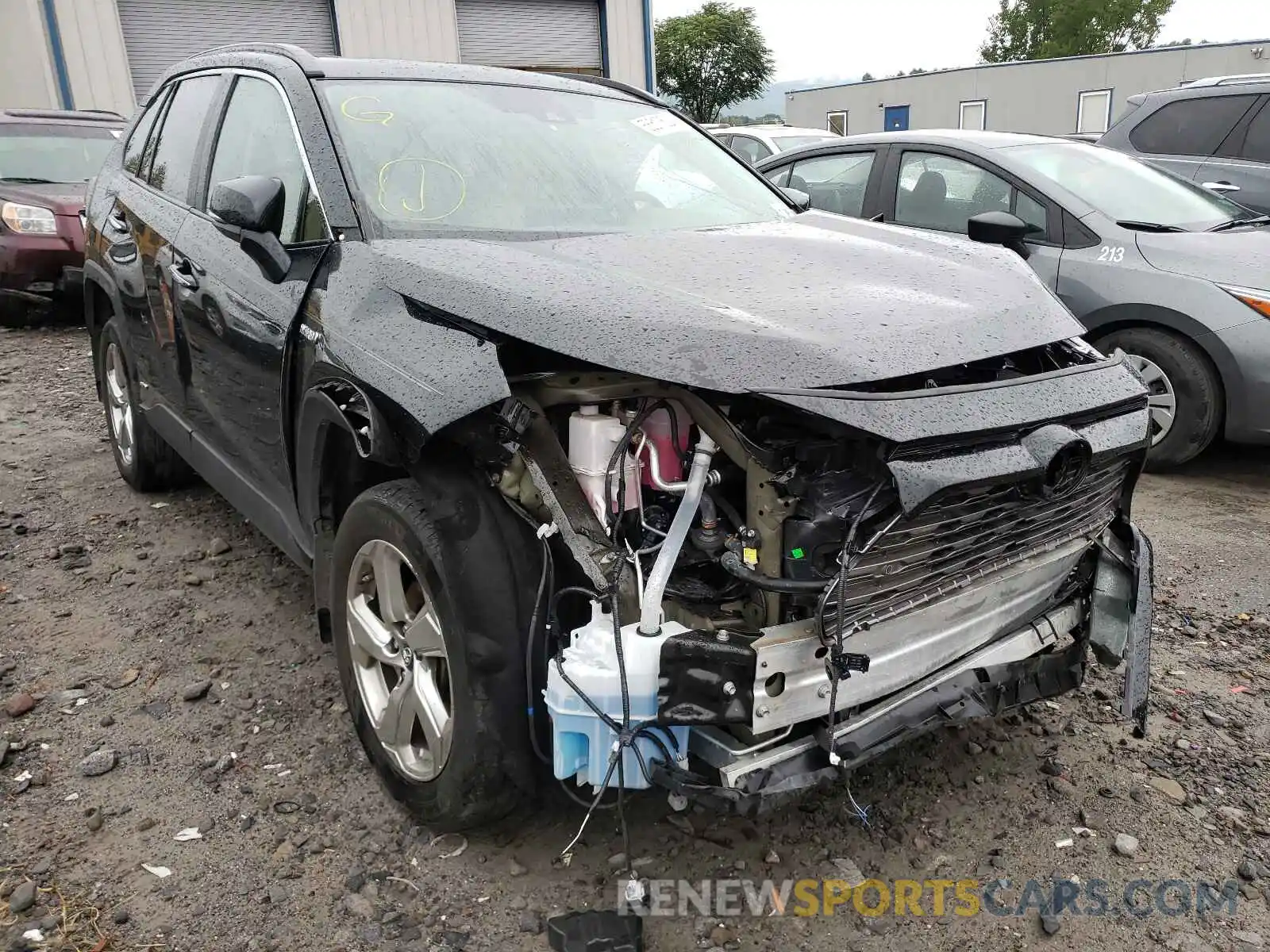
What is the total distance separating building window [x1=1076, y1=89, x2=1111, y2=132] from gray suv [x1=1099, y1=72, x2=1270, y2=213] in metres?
19.0

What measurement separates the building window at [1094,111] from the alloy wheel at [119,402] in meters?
25.5

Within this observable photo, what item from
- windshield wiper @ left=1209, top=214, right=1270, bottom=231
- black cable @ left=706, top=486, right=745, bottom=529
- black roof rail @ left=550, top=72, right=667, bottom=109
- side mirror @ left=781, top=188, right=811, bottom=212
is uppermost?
black roof rail @ left=550, top=72, right=667, bottom=109

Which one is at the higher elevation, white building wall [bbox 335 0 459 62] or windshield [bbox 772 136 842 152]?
white building wall [bbox 335 0 459 62]

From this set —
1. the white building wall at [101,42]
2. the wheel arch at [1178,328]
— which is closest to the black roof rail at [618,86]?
the wheel arch at [1178,328]

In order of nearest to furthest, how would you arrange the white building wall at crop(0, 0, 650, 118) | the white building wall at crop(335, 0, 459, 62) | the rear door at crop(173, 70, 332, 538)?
the rear door at crop(173, 70, 332, 538), the white building wall at crop(0, 0, 650, 118), the white building wall at crop(335, 0, 459, 62)

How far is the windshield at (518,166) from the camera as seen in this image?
2.71 metres

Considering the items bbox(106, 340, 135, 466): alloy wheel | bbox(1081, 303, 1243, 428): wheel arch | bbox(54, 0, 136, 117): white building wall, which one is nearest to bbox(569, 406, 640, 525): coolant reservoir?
bbox(106, 340, 135, 466): alloy wheel

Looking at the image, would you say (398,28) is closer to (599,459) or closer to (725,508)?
(599,459)

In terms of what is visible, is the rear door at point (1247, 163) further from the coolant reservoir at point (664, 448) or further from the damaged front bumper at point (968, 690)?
the coolant reservoir at point (664, 448)

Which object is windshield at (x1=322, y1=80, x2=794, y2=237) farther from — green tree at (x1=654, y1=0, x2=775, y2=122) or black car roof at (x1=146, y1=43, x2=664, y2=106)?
green tree at (x1=654, y1=0, x2=775, y2=122)

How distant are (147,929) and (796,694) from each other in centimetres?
154

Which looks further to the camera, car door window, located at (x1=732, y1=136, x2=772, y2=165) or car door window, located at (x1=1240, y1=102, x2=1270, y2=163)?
car door window, located at (x1=732, y1=136, x2=772, y2=165)

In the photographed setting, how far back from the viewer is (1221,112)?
7.46 m

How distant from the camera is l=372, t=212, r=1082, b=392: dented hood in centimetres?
195
